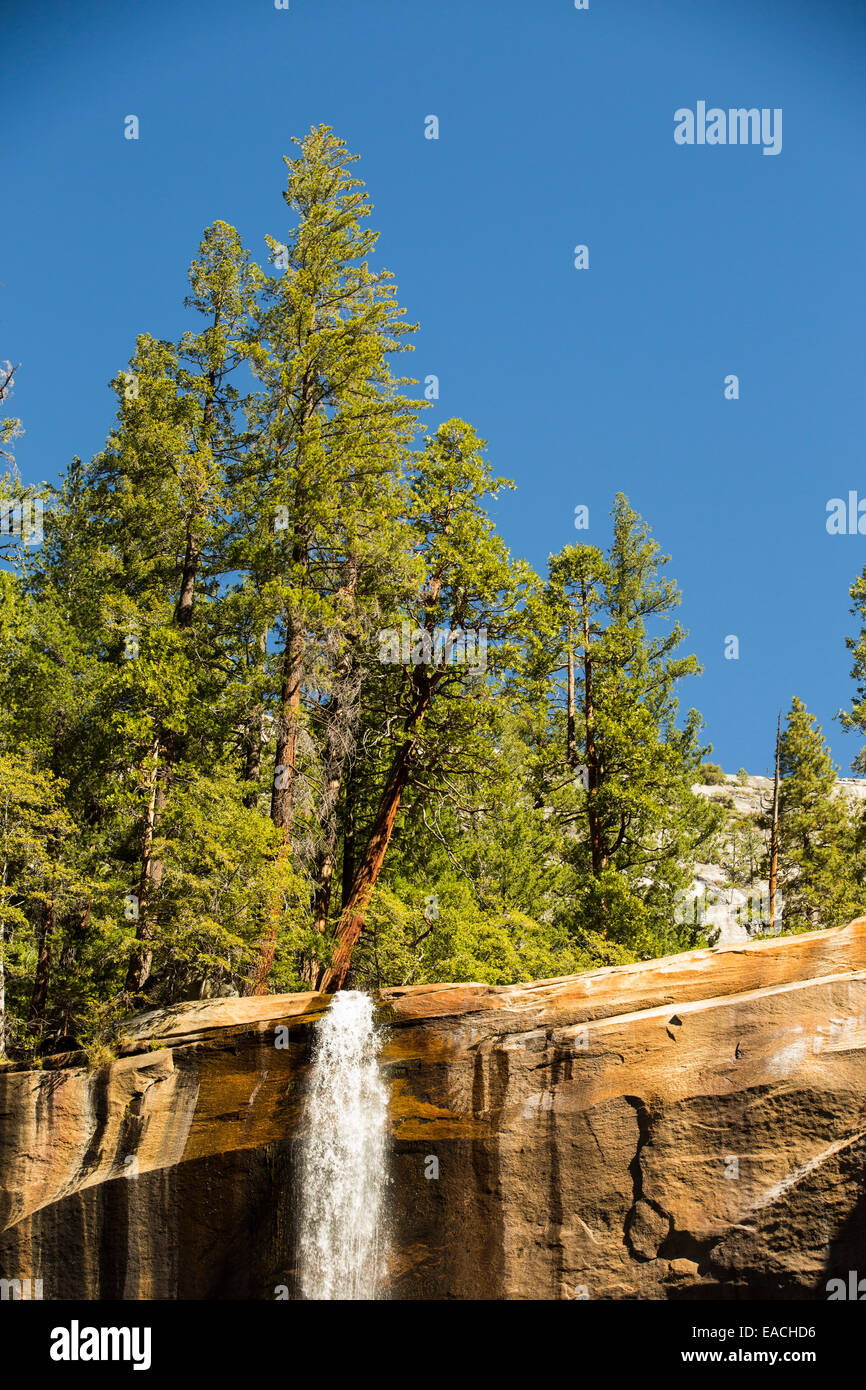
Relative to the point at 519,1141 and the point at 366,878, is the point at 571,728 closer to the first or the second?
the point at 366,878

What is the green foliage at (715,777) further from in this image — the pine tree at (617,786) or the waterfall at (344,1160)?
the waterfall at (344,1160)

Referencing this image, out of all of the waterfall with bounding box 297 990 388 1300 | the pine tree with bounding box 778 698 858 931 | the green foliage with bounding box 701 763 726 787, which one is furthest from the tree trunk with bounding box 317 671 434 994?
the green foliage with bounding box 701 763 726 787

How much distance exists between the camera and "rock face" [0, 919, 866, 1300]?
44.2 feet

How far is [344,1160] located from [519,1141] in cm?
281

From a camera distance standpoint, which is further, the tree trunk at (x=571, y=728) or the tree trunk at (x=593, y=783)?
the tree trunk at (x=571, y=728)

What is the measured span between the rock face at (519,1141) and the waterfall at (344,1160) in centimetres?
25

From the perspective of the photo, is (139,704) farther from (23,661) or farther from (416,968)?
(416,968)

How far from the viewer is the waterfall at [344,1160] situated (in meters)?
14.7

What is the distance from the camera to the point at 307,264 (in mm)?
23438

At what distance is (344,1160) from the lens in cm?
1516

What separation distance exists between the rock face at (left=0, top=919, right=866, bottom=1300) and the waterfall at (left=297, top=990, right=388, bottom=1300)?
245 millimetres

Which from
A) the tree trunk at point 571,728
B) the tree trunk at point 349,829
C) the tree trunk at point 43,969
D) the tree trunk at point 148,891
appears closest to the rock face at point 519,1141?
the tree trunk at point 148,891

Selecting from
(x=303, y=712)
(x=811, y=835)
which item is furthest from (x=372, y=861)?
(x=811, y=835)
